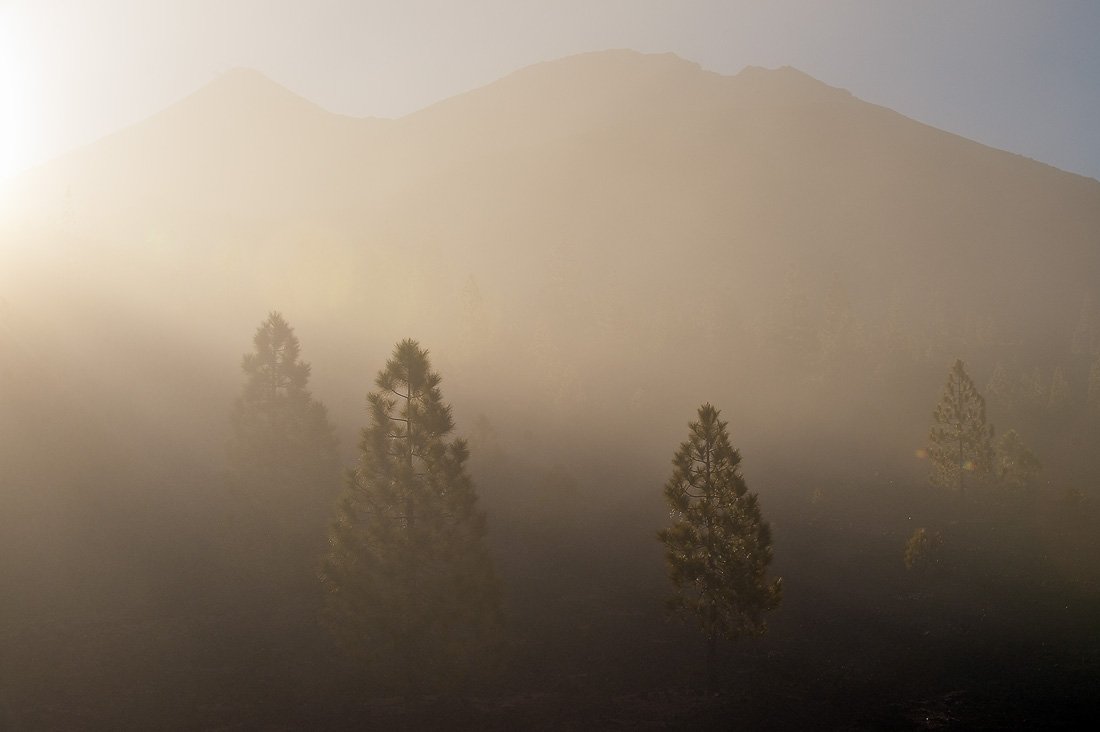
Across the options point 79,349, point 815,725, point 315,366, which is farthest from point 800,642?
point 79,349

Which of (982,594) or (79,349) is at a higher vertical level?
(79,349)

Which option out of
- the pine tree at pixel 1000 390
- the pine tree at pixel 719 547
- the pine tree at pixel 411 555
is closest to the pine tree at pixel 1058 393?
the pine tree at pixel 1000 390

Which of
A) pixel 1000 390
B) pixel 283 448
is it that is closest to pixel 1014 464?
pixel 1000 390

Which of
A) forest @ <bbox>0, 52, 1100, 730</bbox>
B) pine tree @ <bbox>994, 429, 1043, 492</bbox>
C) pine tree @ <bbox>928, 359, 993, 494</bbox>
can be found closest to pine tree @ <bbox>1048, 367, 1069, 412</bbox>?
forest @ <bbox>0, 52, 1100, 730</bbox>

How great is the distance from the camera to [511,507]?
47781 mm

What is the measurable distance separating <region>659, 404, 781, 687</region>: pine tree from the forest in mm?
121

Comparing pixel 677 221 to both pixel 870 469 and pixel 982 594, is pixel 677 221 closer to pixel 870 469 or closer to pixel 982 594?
pixel 870 469

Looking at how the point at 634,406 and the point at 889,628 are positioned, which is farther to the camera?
the point at 634,406

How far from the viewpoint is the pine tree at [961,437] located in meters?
49.9

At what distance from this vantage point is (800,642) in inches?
1189

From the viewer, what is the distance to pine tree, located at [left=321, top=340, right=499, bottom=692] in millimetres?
23812

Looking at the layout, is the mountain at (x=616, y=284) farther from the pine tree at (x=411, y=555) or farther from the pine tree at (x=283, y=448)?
the pine tree at (x=411, y=555)

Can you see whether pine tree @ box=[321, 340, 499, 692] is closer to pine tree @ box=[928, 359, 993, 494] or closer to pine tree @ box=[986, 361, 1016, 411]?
pine tree @ box=[928, 359, 993, 494]

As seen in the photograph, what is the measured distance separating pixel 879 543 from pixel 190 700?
1682 inches
